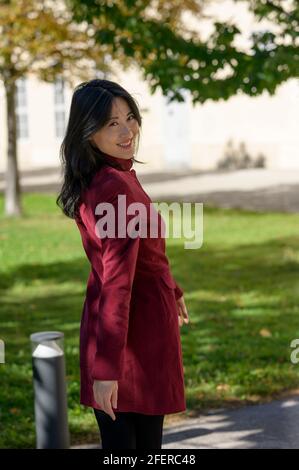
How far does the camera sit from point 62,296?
10453 millimetres

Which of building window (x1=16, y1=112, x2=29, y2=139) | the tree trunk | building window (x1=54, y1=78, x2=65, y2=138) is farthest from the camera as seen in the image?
building window (x1=16, y1=112, x2=29, y2=139)

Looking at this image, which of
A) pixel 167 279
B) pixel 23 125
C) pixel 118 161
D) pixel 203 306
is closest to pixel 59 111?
pixel 23 125

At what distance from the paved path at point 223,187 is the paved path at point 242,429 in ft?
41.2

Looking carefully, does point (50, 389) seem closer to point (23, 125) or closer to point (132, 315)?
point (132, 315)

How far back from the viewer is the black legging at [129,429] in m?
3.41

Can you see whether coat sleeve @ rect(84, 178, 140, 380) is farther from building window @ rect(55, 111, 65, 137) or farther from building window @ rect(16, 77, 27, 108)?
building window @ rect(16, 77, 27, 108)

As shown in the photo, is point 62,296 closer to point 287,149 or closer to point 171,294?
point 171,294

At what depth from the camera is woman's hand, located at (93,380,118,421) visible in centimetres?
322

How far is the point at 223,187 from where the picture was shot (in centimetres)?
2305

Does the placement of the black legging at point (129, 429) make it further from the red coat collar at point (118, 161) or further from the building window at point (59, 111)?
the building window at point (59, 111)

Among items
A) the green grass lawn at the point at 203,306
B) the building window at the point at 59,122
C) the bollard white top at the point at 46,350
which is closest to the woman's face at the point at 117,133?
the bollard white top at the point at 46,350

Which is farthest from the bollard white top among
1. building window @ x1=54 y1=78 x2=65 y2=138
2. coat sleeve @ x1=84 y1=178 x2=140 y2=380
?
building window @ x1=54 y1=78 x2=65 y2=138

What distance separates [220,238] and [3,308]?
561cm

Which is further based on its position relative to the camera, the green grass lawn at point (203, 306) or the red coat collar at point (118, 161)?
the green grass lawn at point (203, 306)
